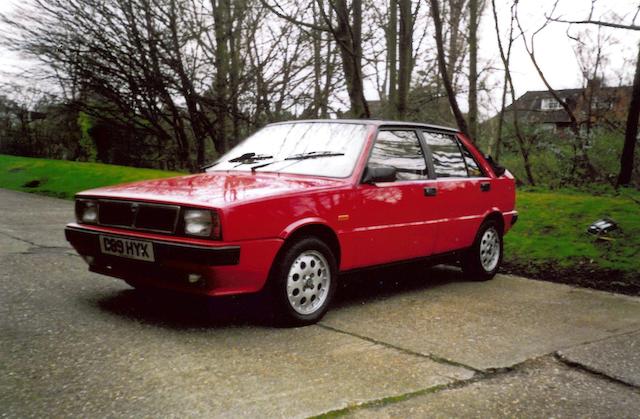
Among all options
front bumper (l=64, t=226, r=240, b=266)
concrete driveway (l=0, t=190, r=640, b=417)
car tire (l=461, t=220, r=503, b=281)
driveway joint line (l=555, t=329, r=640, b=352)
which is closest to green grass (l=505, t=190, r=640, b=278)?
car tire (l=461, t=220, r=503, b=281)

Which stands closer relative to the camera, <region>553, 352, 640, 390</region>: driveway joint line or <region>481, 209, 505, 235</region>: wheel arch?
<region>553, 352, 640, 390</region>: driveway joint line

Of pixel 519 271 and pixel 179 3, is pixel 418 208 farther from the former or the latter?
pixel 179 3

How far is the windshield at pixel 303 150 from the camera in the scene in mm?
4730

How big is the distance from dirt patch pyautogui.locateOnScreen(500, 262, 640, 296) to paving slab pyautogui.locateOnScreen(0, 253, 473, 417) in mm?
3305

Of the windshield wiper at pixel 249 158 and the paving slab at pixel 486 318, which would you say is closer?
the paving slab at pixel 486 318

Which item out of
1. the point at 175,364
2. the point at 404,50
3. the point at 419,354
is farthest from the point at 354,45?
the point at 175,364

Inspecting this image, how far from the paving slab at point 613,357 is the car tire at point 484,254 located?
6.55 feet

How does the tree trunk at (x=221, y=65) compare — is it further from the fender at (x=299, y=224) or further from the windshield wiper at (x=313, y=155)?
the fender at (x=299, y=224)

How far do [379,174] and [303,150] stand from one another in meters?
0.76

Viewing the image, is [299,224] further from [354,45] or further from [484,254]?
[354,45]

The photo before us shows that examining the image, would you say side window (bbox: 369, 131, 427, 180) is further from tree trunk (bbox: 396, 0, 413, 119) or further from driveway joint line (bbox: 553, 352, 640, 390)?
tree trunk (bbox: 396, 0, 413, 119)

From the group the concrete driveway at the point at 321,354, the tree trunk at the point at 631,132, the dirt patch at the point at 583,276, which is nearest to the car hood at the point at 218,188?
the concrete driveway at the point at 321,354

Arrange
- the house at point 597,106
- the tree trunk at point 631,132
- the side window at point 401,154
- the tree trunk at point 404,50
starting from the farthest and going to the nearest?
the house at point 597,106 → the tree trunk at point 631,132 → the tree trunk at point 404,50 → the side window at point 401,154

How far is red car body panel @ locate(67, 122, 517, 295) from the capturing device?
3781mm
